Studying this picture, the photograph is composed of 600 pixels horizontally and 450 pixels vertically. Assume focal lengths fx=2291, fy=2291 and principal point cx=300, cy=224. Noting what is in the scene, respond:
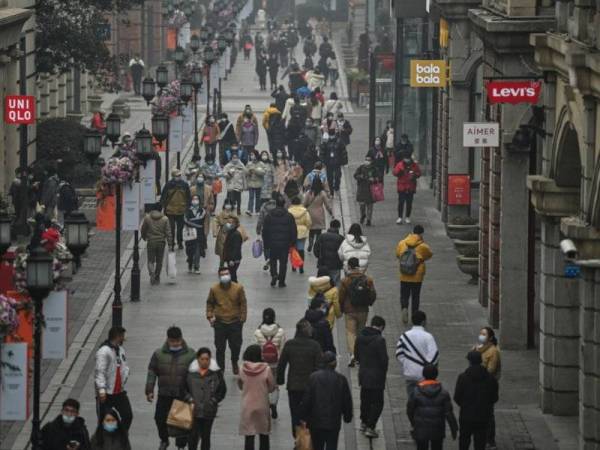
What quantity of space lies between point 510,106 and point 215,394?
1028 cm

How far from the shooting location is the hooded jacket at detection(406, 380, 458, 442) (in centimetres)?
2695

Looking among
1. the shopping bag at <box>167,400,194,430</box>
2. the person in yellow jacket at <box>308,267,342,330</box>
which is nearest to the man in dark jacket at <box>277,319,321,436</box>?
the shopping bag at <box>167,400,194,430</box>

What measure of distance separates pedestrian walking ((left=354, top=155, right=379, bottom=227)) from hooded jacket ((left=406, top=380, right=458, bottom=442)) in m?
22.6

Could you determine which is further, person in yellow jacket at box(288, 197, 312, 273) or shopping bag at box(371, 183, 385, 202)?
shopping bag at box(371, 183, 385, 202)

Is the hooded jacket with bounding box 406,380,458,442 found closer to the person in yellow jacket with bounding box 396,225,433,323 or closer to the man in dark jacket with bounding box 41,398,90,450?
the man in dark jacket with bounding box 41,398,90,450

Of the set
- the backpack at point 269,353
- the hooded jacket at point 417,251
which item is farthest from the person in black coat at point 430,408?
the hooded jacket at point 417,251

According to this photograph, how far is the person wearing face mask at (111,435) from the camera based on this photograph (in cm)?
2595

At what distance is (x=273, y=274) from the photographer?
42250mm

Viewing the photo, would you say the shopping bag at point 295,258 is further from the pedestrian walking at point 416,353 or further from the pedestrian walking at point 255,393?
the pedestrian walking at point 255,393

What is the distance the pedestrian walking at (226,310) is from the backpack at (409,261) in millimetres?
5193

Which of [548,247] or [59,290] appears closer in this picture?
[59,290]

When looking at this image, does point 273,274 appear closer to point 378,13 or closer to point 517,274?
point 517,274

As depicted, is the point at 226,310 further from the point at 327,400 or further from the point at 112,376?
the point at 327,400

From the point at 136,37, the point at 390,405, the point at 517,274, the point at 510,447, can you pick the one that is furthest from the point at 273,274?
the point at 136,37
